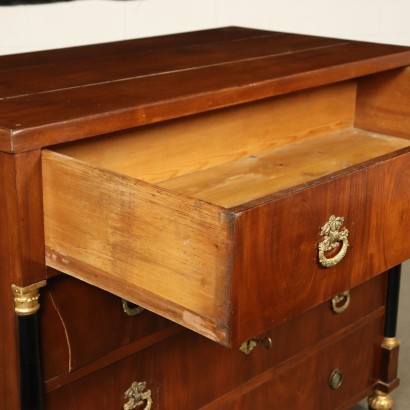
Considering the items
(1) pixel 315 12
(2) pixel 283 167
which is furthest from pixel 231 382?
(1) pixel 315 12

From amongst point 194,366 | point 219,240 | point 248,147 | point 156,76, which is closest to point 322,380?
point 194,366

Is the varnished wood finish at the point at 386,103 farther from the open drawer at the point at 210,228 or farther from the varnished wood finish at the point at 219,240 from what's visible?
the varnished wood finish at the point at 219,240

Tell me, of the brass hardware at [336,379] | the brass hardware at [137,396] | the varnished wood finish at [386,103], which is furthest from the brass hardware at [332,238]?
the brass hardware at [336,379]

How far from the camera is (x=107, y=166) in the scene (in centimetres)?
165

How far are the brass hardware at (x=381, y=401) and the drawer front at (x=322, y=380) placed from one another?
0.04 meters

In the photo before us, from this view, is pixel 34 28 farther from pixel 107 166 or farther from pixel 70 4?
pixel 107 166

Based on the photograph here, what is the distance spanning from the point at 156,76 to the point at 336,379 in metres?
1.00

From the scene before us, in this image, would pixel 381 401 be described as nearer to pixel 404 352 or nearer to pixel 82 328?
pixel 404 352

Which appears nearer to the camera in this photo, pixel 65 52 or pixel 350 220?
pixel 350 220

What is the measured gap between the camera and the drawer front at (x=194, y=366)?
5.58ft

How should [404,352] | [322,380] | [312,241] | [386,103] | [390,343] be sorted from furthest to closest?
1. [404,352]
2. [390,343]
3. [322,380]
4. [386,103]
5. [312,241]

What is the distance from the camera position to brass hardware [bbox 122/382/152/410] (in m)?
1.78

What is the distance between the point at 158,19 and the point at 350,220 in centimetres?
187

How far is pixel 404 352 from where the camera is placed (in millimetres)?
2961
